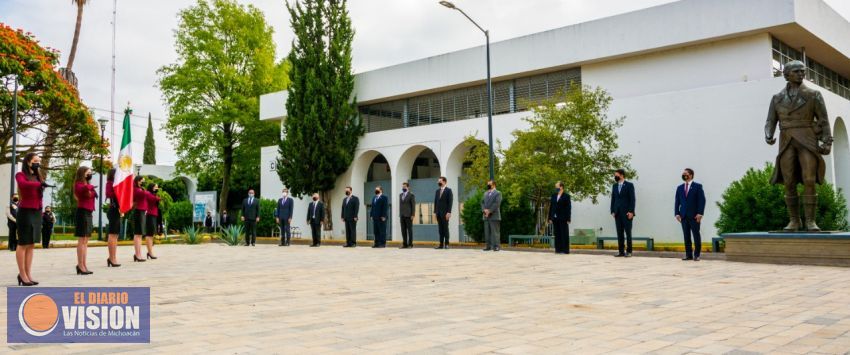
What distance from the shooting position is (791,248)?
10984mm

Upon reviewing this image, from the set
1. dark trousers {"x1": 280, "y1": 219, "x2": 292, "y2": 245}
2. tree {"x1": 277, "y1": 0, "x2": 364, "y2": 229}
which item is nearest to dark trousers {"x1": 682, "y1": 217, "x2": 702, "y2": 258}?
dark trousers {"x1": 280, "y1": 219, "x2": 292, "y2": 245}

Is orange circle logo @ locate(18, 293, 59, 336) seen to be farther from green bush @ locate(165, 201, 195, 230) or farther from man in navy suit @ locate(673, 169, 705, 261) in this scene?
green bush @ locate(165, 201, 195, 230)

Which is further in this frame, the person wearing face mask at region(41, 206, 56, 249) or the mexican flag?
the person wearing face mask at region(41, 206, 56, 249)

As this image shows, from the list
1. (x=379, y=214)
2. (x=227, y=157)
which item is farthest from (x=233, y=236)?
(x=227, y=157)

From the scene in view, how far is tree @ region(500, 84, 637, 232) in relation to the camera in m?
19.5

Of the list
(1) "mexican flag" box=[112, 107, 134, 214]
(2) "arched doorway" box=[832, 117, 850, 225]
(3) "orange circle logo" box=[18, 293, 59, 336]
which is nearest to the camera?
(3) "orange circle logo" box=[18, 293, 59, 336]

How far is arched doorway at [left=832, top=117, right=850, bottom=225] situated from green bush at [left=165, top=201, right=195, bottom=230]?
115ft

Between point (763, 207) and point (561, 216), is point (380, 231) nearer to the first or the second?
point (561, 216)

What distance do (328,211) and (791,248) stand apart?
23.7m

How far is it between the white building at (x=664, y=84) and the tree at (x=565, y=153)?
206 cm

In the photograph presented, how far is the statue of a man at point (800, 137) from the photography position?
10867 millimetres

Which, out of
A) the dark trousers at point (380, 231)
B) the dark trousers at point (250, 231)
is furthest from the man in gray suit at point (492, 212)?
the dark trousers at point (250, 231)

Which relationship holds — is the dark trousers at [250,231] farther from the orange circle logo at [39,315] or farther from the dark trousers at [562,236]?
the orange circle logo at [39,315]

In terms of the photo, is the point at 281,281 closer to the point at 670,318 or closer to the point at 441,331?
the point at 441,331
